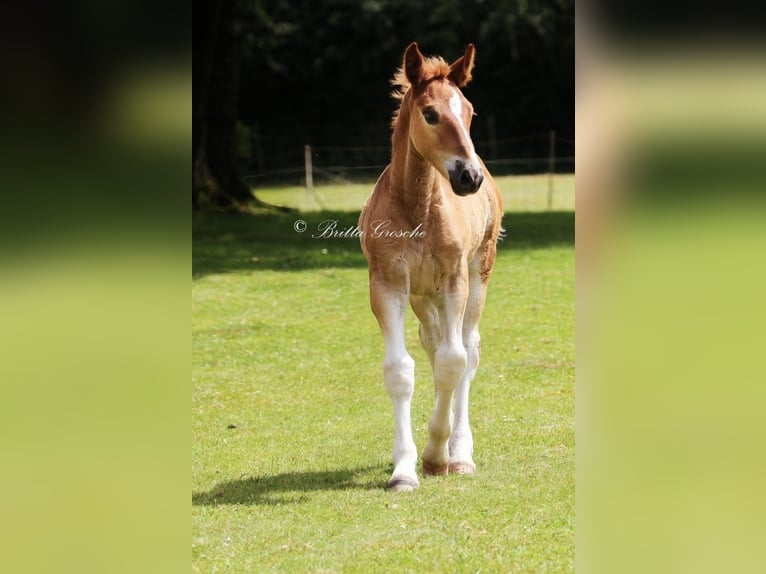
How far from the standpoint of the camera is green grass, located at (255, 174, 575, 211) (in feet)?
78.9

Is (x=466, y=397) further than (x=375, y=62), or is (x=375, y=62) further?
(x=375, y=62)

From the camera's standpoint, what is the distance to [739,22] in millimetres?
2059

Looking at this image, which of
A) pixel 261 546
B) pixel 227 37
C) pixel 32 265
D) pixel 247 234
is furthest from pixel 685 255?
pixel 227 37

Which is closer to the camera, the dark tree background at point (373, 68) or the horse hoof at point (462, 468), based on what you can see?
the horse hoof at point (462, 468)

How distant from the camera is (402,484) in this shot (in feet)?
18.6

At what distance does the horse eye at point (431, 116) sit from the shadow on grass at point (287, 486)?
2.19m

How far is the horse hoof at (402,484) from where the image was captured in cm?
564

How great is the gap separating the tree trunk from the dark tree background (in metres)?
10.1

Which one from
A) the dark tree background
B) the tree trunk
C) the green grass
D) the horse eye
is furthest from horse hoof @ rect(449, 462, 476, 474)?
the dark tree background

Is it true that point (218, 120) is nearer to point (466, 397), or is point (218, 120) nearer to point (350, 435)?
point (350, 435)

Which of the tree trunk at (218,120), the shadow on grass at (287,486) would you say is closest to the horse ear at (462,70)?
the shadow on grass at (287,486)

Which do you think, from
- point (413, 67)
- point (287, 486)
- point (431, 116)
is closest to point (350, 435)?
point (287, 486)

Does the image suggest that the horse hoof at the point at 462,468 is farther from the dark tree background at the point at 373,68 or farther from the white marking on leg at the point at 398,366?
the dark tree background at the point at 373,68

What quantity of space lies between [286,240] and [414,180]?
1322cm
